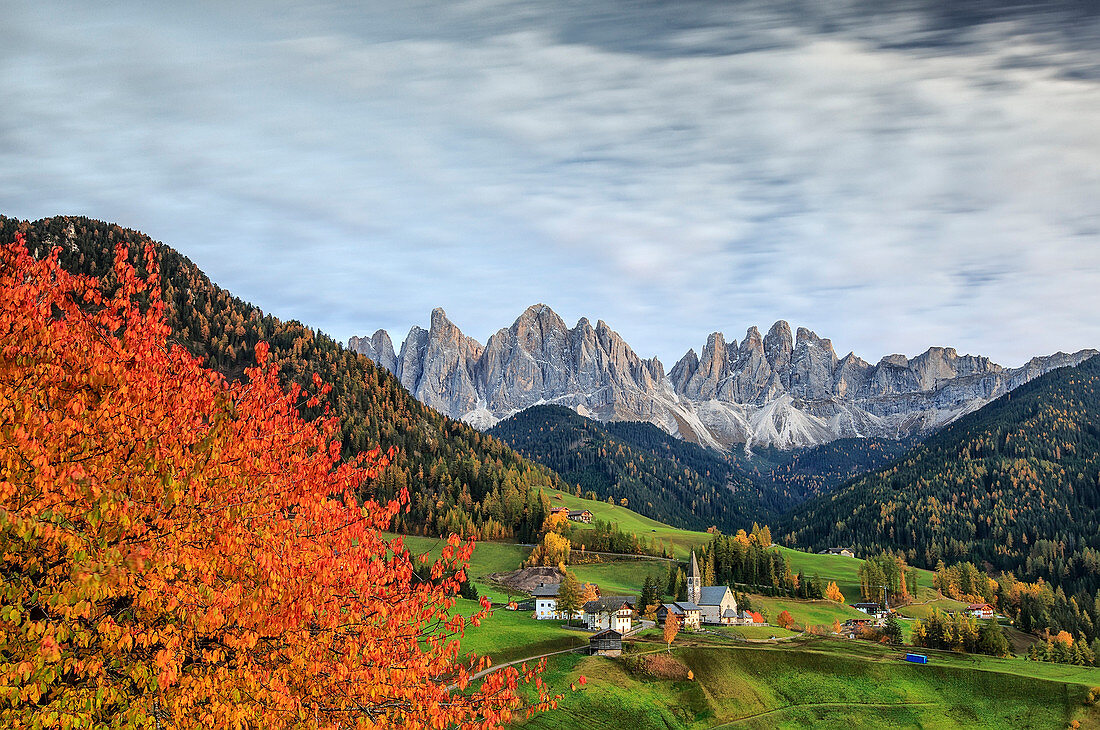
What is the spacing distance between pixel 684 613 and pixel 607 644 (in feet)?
90.1

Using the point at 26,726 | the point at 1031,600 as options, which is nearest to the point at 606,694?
the point at 26,726

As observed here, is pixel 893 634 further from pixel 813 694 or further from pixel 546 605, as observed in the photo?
pixel 546 605

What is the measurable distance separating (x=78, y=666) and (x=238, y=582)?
3.18m

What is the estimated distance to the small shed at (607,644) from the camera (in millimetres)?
81938

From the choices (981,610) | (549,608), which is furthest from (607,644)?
(981,610)

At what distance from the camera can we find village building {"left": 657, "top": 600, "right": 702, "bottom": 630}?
105500 millimetres

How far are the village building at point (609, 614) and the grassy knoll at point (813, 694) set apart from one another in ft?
56.7

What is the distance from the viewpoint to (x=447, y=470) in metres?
199

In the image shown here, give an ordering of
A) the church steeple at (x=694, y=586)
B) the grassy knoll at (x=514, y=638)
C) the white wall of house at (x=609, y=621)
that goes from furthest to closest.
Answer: the church steeple at (x=694, y=586) < the white wall of house at (x=609, y=621) < the grassy knoll at (x=514, y=638)

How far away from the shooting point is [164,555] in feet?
45.7

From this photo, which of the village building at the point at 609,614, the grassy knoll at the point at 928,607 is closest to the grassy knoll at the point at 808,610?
the grassy knoll at the point at 928,607

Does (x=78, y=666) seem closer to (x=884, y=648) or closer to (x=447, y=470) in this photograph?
(x=884, y=648)

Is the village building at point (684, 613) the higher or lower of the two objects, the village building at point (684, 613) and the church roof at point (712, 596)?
the lower

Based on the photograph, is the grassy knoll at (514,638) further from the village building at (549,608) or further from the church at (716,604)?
the church at (716,604)
